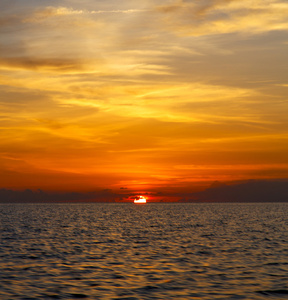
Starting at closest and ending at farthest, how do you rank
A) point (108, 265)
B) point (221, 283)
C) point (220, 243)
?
point (221, 283)
point (108, 265)
point (220, 243)

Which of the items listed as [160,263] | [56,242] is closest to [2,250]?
[56,242]

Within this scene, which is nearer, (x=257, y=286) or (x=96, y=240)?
(x=257, y=286)

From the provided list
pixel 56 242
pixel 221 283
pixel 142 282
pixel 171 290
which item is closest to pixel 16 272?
pixel 142 282

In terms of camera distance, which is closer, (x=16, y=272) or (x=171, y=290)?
(x=171, y=290)

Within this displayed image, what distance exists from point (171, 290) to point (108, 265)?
407 inches

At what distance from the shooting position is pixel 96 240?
193 ft

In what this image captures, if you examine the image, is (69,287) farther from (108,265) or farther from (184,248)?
(184,248)

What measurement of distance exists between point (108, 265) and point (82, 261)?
131 inches

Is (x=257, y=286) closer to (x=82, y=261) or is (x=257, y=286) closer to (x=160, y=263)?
(x=160, y=263)

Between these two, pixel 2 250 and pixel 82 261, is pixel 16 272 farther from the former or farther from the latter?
pixel 2 250

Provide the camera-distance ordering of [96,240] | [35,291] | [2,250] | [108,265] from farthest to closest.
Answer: [96,240] → [2,250] → [108,265] → [35,291]

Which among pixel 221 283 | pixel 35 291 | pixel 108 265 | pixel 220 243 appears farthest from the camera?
pixel 220 243

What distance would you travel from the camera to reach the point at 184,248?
160ft

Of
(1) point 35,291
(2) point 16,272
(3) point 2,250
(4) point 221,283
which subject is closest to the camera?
(1) point 35,291
